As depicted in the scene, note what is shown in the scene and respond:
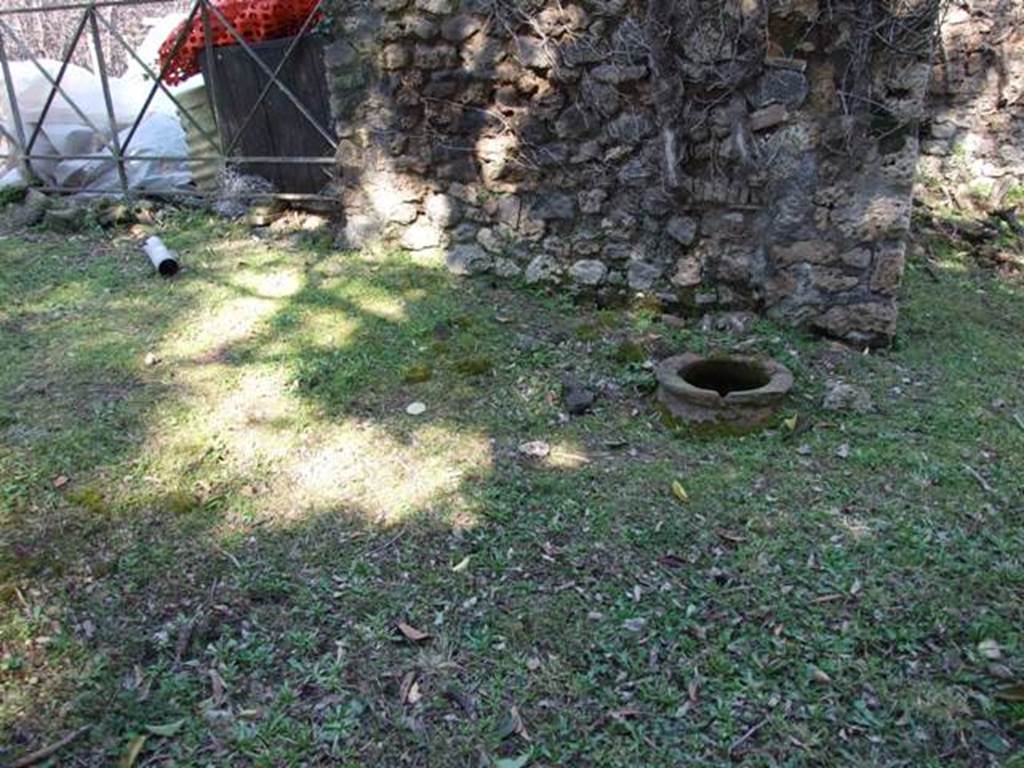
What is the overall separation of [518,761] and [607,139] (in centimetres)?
324

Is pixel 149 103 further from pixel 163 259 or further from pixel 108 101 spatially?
pixel 163 259

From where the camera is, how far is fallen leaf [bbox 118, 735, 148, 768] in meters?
1.95

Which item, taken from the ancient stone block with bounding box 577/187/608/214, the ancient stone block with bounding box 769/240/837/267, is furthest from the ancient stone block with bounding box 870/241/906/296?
the ancient stone block with bounding box 577/187/608/214

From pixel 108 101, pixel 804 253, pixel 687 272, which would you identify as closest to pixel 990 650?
pixel 804 253

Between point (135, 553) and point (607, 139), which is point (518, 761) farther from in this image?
point (607, 139)

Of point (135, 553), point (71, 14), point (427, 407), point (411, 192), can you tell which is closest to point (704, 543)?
point (427, 407)

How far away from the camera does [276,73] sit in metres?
5.71

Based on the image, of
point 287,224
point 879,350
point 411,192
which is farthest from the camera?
point 287,224

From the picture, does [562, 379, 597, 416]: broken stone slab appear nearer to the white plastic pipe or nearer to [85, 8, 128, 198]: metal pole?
the white plastic pipe

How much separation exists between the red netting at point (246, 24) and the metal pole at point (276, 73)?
12 centimetres

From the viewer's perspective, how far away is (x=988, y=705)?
6.79 ft

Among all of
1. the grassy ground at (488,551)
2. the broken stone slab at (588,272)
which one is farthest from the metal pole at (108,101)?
the broken stone slab at (588,272)

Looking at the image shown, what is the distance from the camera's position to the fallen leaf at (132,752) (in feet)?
6.39

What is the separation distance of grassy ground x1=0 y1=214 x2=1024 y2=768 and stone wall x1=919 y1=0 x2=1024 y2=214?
245 cm
